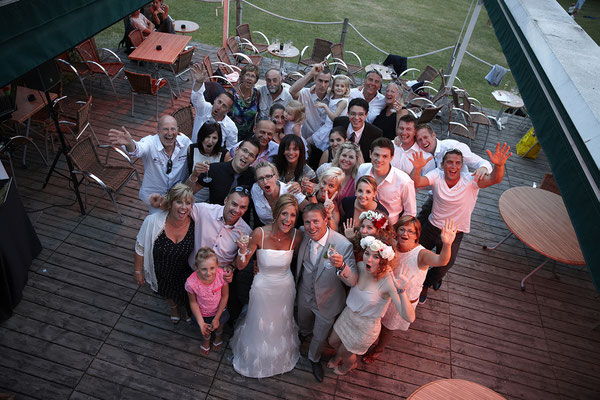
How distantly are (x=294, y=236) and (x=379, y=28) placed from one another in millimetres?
13882

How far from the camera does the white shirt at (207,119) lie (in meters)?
4.95

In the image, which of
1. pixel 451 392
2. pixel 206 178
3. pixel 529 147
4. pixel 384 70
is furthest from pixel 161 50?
pixel 451 392

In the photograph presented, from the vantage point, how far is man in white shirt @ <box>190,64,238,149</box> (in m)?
4.82

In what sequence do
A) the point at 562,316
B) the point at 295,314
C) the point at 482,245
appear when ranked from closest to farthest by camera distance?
1. the point at 295,314
2. the point at 562,316
3. the point at 482,245

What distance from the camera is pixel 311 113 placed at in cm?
575

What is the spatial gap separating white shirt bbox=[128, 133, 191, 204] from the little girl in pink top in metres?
1.27

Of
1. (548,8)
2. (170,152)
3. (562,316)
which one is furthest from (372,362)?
(548,8)

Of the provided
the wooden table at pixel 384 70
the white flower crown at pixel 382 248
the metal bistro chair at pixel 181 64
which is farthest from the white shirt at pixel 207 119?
the wooden table at pixel 384 70

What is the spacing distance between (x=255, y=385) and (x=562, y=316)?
13.1ft

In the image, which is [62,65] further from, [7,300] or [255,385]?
[255,385]

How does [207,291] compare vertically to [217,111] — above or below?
below

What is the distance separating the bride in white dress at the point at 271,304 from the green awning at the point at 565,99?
6.52 feet

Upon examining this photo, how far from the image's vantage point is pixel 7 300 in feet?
13.0

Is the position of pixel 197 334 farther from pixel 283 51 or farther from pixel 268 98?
pixel 283 51
